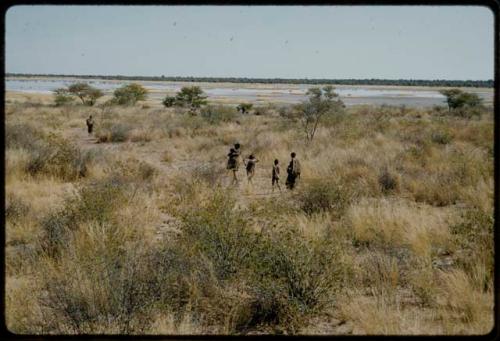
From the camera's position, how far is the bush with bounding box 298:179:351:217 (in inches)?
362

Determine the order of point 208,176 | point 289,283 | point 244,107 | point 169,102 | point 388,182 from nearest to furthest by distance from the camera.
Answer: point 289,283 → point 388,182 → point 208,176 → point 244,107 → point 169,102

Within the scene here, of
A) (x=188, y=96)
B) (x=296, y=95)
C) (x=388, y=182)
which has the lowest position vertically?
(x=296, y=95)

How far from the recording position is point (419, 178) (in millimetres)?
11961

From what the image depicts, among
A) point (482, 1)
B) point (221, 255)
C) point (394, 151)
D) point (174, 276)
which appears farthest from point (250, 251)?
point (394, 151)

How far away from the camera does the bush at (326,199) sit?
9195 mm

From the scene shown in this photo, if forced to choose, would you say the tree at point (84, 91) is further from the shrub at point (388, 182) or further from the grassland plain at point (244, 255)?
the shrub at point (388, 182)

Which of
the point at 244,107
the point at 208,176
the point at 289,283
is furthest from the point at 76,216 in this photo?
the point at 244,107

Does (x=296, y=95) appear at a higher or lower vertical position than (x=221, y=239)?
lower

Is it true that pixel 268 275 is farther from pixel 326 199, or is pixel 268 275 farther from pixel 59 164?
pixel 59 164

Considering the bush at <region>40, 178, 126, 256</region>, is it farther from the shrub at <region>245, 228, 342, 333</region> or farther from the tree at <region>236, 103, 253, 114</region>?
the tree at <region>236, 103, 253, 114</region>

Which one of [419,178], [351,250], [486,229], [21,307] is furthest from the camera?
[419,178]

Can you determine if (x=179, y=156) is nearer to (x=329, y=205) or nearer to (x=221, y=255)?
(x=329, y=205)

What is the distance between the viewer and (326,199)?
938 cm
